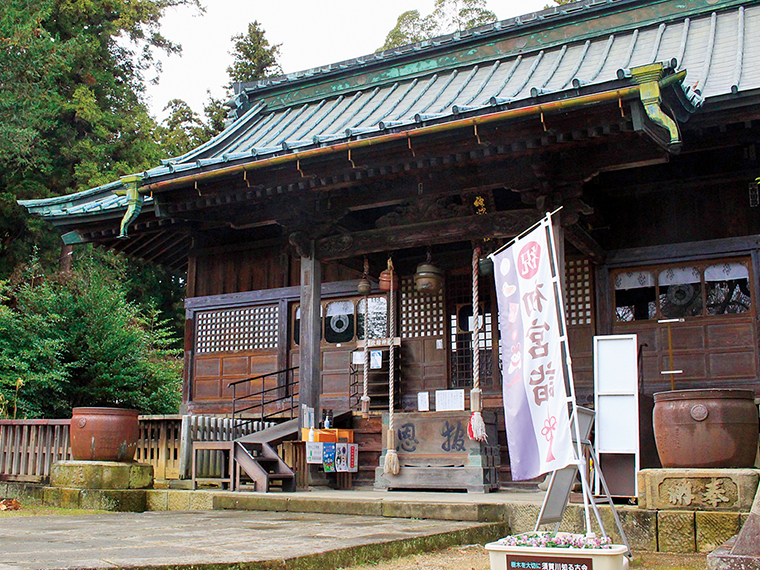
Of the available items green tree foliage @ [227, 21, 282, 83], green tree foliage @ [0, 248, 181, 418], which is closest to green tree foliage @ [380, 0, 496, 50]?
green tree foliage @ [227, 21, 282, 83]

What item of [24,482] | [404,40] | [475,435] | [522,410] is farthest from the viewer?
[404,40]

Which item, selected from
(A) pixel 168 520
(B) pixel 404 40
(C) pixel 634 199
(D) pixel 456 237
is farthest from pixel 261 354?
(B) pixel 404 40

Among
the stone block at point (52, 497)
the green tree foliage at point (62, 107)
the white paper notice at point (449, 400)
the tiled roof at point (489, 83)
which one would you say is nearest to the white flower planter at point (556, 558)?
the tiled roof at point (489, 83)

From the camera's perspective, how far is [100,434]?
9.41m

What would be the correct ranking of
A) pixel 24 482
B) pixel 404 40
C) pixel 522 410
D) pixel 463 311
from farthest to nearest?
pixel 404 40 → pixel 463 311 → pixel 24 482 → pixel 522 410

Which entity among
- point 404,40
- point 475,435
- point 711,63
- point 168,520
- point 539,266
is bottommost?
point 168,520

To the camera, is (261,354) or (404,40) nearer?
(261,354)

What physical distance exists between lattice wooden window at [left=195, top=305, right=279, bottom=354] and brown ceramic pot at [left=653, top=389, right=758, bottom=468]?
8.20 m

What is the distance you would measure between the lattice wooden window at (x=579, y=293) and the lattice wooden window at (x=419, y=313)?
6.98 ft

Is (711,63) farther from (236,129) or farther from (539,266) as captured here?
(236,129)

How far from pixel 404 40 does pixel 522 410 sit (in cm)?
3341

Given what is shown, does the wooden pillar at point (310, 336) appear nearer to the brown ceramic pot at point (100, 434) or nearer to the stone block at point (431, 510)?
the brown ceramic pot at point (100, 434)

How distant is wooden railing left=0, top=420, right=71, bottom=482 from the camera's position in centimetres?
1017

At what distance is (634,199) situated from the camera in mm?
10273
